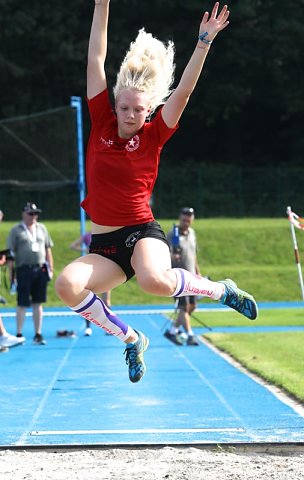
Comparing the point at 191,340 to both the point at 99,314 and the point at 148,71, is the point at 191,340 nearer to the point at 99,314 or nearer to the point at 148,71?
the point at 99,314

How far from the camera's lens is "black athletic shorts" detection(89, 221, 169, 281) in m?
6.56

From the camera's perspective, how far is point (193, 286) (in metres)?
6.68

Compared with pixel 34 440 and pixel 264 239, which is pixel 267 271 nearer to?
pixel 264 239

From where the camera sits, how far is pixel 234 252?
30938 millimetres

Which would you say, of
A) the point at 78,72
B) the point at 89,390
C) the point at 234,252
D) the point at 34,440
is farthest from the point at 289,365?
the point at 78,72

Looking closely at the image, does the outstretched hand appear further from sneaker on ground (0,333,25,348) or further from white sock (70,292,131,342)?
sneaker on ground (0,333,25,348)

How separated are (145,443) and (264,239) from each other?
24.7m

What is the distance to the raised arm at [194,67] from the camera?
253 inches

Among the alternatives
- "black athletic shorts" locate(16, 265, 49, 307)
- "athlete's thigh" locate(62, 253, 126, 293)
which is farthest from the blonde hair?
"black athletic shorts" locate(16, 265, 49, 307)

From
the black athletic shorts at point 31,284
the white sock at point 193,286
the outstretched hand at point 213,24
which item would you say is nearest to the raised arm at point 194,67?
the outstretched hand at point 213,24

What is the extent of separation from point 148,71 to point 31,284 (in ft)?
31.9

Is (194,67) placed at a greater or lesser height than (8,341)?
greater

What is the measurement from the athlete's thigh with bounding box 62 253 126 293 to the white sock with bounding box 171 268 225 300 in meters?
0.37

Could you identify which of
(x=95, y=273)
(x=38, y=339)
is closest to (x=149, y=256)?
(x=95, y=273)
